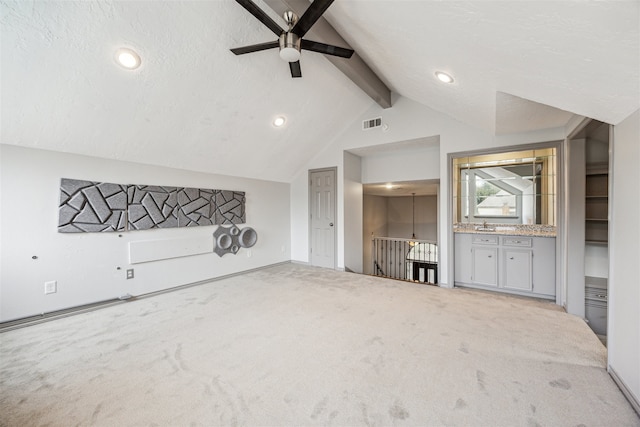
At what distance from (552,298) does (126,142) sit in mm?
5821

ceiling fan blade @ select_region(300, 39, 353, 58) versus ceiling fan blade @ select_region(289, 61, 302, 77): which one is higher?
ceiling fan blade @ select_region(300, 39, 353, 58)

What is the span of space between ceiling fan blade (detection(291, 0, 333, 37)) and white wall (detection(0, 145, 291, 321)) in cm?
277

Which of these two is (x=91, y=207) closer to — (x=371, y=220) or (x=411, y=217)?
(x=371, y=220)

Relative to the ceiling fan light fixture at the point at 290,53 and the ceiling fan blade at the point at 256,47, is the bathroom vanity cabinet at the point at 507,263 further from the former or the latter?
the ceiling fan blade at the point at 256,47

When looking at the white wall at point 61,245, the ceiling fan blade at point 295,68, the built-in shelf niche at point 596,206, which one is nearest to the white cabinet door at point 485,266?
the built-in shelf niche at point 596,206

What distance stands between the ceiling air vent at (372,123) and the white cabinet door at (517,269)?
2890 millimetres

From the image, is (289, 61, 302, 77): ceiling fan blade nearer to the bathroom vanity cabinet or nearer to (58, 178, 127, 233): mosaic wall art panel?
(58, 178, 127, 233): mosaic wall art panel

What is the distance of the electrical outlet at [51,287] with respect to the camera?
2805 mm

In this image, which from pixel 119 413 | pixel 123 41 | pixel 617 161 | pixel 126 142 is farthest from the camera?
pixel 126 142

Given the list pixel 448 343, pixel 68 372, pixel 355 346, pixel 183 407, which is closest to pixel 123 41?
pixel 68 372

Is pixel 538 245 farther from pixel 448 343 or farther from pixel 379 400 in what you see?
pixel 379 400

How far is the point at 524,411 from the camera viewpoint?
5.08ft

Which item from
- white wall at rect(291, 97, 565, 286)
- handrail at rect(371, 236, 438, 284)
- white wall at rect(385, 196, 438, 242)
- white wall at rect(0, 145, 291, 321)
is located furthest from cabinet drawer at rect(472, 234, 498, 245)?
white wall at rect(385, 196, 438, 242)

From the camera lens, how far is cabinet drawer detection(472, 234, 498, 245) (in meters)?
3.77
